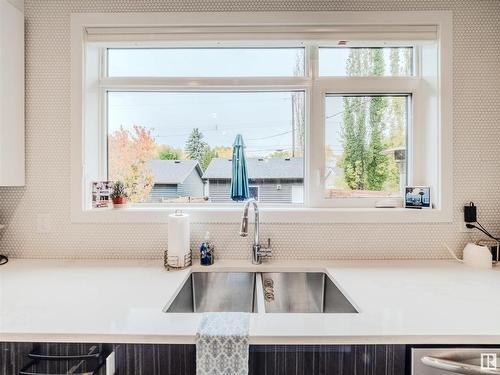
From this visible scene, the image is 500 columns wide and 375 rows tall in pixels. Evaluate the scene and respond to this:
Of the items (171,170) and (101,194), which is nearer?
(101,194)

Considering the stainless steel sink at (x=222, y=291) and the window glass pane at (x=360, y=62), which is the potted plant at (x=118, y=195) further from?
the window glass pane at (x=360, y=62)

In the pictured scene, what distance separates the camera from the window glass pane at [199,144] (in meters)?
1.79

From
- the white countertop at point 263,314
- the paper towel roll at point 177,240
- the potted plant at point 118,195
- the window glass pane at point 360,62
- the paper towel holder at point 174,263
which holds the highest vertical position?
the window glass pane at point 360,62

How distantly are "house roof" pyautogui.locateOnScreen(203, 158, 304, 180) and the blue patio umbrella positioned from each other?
1.7 inches

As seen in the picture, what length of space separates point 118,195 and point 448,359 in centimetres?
164

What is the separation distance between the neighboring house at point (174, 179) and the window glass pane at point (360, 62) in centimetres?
98

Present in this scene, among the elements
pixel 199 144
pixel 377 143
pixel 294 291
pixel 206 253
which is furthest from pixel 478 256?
pixel 199 144

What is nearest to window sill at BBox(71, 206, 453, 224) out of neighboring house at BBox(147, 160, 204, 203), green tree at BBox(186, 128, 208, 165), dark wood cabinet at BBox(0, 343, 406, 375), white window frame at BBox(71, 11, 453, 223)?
white window frame at BBox(71, 11, 453, 223)

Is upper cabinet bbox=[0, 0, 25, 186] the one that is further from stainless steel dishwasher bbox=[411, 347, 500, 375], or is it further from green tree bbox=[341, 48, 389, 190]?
stainless steel dishwasher bbox=[411, 347, 500, 375]

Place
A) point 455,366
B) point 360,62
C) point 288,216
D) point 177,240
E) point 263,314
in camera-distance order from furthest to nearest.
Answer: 1. point 360,62
2. point 288,216
3. point 177,240
4. point 263,314
5. point 455,366

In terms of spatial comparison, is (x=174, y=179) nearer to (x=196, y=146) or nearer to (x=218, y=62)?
(x=196, y=146)

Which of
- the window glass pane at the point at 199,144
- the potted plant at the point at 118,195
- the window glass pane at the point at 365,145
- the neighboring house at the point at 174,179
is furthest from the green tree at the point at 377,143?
the potted plant at the point at 118,195

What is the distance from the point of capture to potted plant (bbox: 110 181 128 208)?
5.48 ft

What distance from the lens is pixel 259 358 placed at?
0.90 meters
